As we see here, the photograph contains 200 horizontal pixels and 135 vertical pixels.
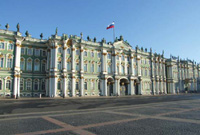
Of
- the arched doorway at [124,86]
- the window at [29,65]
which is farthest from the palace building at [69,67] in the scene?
the window at [29,65]

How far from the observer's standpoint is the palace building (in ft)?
132

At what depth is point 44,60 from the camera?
47.1 m

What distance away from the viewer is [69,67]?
47.3 m

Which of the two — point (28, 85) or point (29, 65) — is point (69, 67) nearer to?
point (29, 65)

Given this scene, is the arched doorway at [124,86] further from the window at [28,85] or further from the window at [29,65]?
the window at [29,65]

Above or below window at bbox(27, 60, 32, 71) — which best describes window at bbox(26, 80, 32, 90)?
below

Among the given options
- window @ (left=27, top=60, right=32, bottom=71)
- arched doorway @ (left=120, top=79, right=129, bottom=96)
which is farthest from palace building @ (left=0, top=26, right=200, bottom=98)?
window @ (left=27, top=60, right=32, bottom=71)

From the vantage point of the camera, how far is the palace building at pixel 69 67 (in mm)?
40159

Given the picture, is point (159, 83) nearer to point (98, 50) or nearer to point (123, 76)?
point (123, 76)

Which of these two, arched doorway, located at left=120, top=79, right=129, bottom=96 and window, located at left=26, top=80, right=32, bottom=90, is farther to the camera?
arched doorway, located at left=120, top=79, right=129, bottom=96

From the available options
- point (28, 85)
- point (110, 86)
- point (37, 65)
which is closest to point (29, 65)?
point (37, 65)

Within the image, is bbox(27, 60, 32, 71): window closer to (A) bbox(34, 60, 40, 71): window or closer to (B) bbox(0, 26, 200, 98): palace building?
(B) bbox(0, 26, 200, 98): palace building

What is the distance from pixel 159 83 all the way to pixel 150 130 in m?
66.1

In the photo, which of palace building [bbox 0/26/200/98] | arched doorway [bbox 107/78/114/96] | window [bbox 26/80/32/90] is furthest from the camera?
arched doorway [bbox 107/78/114/96]
